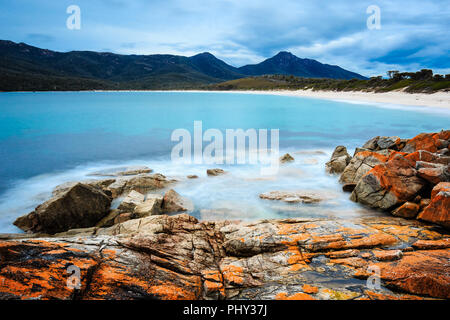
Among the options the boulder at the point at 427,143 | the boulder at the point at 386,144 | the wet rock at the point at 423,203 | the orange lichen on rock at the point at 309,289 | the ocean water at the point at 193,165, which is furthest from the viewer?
the boulder at the point at 386,144

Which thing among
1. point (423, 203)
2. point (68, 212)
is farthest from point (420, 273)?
point (68, 212)

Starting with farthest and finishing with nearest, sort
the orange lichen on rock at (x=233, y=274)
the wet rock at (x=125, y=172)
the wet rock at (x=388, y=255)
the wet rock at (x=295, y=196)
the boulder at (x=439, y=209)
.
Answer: the wet rock at (x=125, y=172), the wet rock at (x=295, y=196), the boulder at (x=439, y=209), the wet rock at (x=388, y=255), the orange lichen on rock at (x=233, y=274)

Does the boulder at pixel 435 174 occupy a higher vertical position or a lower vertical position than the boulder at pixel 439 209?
higher

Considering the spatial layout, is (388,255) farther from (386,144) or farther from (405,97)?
(405,97)

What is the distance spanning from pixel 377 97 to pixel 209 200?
5813 cm

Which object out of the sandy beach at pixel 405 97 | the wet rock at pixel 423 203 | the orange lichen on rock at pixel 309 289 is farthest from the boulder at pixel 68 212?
the sandy beach at pixel 405 97

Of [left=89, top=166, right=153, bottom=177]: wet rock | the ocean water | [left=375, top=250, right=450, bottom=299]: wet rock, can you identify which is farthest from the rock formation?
[left=89, top=166, right=153, bottom=177]: wet rock

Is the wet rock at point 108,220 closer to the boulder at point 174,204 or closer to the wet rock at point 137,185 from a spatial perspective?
the boulder at point 174,204

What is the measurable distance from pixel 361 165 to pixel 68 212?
9.71m

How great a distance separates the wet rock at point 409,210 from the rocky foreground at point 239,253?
0.8 inches

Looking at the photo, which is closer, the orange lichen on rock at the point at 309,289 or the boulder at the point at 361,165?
the orange lichen on rock at the point at 309,289

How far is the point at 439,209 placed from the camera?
18.4 ft

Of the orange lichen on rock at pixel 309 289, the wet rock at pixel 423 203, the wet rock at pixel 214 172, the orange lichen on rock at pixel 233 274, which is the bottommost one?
the orange lichen on rock at pixel 233 274

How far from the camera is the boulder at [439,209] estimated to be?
5.46 m
